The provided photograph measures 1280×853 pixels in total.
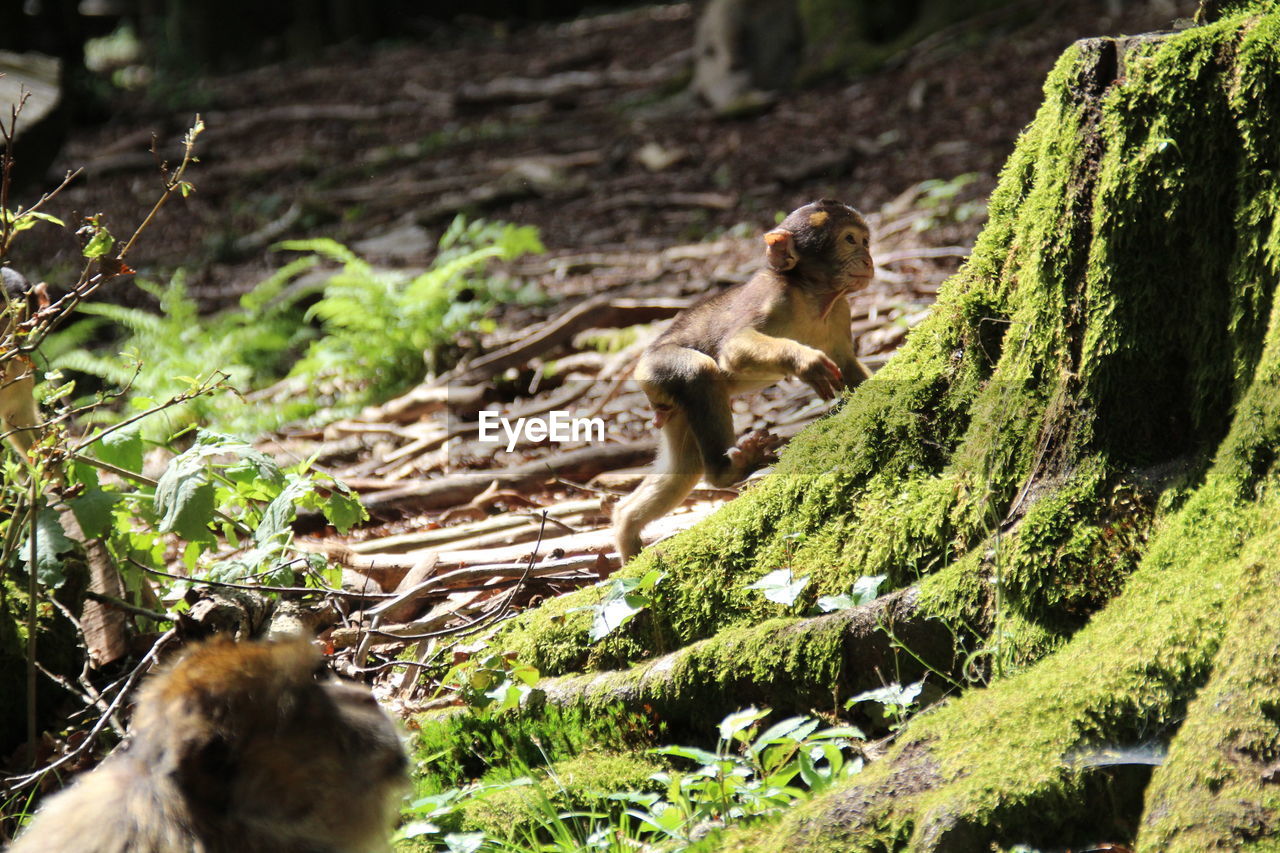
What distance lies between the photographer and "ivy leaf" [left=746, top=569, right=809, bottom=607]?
383 cm

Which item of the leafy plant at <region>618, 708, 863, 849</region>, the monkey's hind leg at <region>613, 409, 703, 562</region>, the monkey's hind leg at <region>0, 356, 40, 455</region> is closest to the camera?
the leafy plant at <region>618, 708, 863, 849</region>

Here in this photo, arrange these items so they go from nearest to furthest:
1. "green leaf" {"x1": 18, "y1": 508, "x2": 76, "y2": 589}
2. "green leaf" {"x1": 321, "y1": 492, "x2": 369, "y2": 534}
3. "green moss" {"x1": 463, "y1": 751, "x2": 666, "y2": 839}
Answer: "green moss" {"x1": 463, "y1": 751, "x2": 666, "y2": 839} < "green leaf" {"x1": 18, "y1": 508, "x2": 76, "y2": 589} < "green leaf" {"x1": 321, "y1": 492, "x2": 369, "y2": 534}

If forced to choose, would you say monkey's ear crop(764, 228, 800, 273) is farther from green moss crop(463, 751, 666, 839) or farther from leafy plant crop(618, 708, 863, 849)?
leafy plant crop(618, 708, 863, 849)

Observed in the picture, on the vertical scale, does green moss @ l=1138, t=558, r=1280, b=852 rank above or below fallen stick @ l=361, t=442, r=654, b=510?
above

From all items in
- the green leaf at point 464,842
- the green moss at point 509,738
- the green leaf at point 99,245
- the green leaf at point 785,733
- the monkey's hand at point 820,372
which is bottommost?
the green moss at point 509,738

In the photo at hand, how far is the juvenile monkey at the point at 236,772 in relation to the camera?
9.30 ft

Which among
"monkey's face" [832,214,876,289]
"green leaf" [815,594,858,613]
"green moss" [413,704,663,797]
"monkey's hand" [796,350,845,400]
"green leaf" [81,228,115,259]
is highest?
"green leaf" [81,228,115,259]

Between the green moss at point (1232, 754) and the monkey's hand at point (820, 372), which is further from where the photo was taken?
the monkey's hand at point (820, 372)

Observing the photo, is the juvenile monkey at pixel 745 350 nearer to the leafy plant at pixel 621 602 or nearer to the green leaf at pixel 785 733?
the leafy plant at pixel 621 602

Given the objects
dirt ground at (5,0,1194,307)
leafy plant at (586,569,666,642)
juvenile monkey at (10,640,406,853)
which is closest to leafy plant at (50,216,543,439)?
dirt ground at (5,0,1194,307)

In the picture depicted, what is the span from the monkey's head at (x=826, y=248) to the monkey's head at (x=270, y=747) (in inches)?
134

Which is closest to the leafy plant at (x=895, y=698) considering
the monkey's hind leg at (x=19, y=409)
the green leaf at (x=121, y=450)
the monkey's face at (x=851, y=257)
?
the monkey's face at (x=851, y=257)

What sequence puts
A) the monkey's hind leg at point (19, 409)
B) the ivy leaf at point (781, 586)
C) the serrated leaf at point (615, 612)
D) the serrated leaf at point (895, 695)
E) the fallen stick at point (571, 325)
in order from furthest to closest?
1. the fallen stick at point (571, 325)
2. the monkey's hind leg at point (19, 409)
3. the serrated leaf at point (615, 612)
4. the ivy leaf at point (781, 586)
5. the serrated leaf at point (895, 695)

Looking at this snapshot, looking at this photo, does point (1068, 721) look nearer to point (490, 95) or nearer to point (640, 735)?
point (640, 735)
